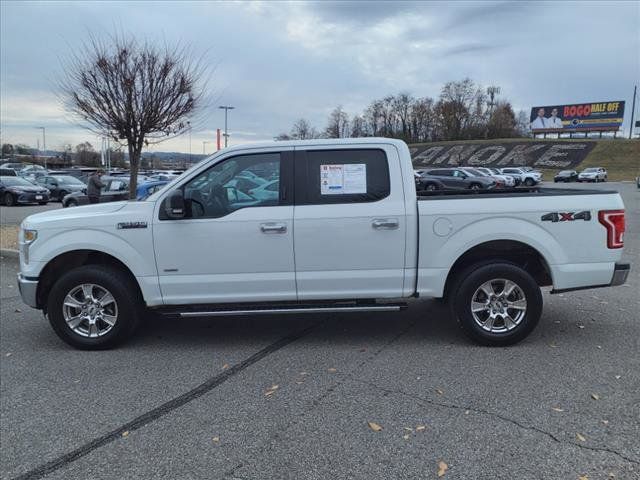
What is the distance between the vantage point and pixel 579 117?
82812mm

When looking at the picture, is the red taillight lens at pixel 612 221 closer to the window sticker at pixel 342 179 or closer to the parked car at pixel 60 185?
the window sticker at pixel 342 179

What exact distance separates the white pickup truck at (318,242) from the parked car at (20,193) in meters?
21.5

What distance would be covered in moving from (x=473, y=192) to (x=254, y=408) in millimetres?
3179

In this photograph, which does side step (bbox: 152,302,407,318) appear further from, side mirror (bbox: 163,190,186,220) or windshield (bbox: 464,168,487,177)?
windshield (bbox: 464,168,487,177)

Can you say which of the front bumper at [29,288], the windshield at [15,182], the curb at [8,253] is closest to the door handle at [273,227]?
the front bumper at [29,288]

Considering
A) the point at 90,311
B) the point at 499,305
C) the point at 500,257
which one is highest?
the point at 500,257

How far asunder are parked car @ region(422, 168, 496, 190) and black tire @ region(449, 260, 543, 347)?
29.2 metres

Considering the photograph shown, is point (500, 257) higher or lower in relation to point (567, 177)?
lower

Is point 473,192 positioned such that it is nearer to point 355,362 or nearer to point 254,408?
point 355,362

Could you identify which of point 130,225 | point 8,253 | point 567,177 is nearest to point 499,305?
point 130,225

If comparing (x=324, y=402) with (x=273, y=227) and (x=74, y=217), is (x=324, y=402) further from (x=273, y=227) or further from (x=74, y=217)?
(x=74, y=217)

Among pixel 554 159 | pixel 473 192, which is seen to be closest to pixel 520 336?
pixel 473 192

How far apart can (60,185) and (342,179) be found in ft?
84.9

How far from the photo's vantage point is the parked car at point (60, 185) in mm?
26391
